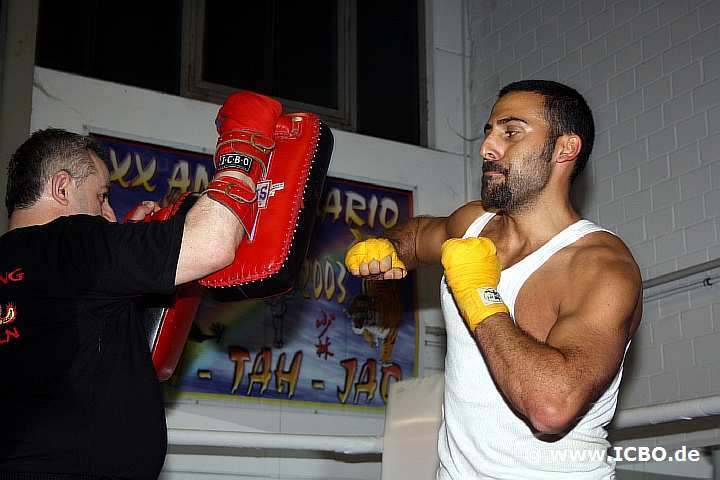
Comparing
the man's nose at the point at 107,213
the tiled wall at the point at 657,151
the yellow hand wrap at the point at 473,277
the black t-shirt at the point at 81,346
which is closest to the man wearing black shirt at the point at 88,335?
the black t-shirt at the point at 81,346

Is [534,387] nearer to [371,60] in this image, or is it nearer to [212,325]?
[212,325]

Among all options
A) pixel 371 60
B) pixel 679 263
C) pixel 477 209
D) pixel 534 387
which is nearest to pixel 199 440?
pixel 477 209

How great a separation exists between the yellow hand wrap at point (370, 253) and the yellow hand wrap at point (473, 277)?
406 mm

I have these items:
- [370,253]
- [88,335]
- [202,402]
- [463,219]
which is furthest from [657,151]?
[88,335]

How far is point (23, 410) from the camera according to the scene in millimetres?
1995

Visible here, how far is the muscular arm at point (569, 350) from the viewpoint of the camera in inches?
79.1

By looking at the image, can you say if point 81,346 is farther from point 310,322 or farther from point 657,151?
point 657,151

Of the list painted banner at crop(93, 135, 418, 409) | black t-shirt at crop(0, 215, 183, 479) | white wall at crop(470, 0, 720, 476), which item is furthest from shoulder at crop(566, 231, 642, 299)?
painted banner at crop(93, 135, 418, 409)

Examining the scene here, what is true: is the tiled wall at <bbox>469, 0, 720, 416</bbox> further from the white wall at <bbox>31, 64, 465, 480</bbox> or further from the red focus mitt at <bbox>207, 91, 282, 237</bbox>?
the red focus mitt at <bbox>207, 91, 282, 237</bbox>

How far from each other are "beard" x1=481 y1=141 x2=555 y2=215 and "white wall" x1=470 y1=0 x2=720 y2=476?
2025mm

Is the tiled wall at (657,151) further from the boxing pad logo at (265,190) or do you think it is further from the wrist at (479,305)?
the boxing pad logo at (265,190)

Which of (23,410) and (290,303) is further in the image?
(290,303)

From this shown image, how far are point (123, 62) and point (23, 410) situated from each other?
3423 millimetres

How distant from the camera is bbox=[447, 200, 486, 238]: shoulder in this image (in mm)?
2820
